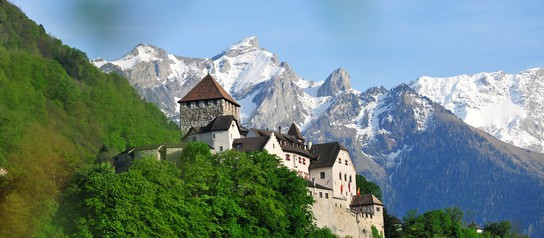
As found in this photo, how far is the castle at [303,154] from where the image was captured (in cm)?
10194

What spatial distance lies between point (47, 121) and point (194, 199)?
55017mm

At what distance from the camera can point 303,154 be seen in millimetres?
111625

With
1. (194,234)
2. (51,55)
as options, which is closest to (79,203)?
(194,234)

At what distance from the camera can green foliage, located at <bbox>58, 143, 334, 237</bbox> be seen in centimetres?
6894

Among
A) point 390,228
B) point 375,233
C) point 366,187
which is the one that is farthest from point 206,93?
point 390,228

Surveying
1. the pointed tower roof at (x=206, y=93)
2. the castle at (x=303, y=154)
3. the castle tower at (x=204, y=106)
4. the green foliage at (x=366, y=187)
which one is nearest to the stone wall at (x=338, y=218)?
the castle at (x=303, y=154)

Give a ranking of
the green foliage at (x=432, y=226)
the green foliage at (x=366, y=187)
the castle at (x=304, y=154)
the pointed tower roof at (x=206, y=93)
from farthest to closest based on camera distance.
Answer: the green foliage at (x=366, y=187)
the green foliage at (x=432, y=226)
the pointed tower roof at (x=206, y=93)
the castle at (x=304, y=154)

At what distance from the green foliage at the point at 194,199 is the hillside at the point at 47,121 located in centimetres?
260

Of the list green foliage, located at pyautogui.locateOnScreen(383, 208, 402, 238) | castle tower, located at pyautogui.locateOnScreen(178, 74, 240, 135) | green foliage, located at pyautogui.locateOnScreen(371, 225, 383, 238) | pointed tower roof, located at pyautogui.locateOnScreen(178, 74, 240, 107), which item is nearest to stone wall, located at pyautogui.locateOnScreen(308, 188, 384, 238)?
green foliage, located at pyautogui.locateOnScreen(371, 225, 383, 238)

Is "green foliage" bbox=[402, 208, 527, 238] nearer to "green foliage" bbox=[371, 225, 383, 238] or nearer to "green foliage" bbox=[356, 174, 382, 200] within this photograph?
"green foliage" bbox=[356, 174, 382, 200]

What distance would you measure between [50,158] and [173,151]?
67.3 m

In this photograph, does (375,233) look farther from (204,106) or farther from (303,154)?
(204,106)

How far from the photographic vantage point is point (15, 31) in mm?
140000

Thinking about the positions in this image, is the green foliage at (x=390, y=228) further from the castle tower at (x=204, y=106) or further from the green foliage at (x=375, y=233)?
the castle tower at (x=204, y=106)
